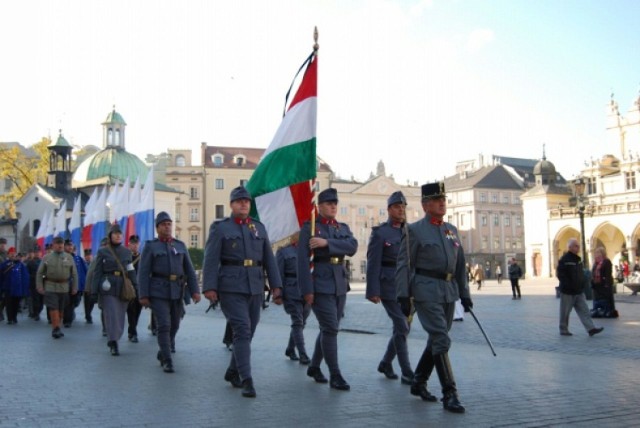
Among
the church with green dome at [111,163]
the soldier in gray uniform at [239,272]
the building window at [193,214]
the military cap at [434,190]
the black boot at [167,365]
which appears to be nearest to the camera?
the military cap at [434,190]

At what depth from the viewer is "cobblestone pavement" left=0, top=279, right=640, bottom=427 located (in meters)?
7.20

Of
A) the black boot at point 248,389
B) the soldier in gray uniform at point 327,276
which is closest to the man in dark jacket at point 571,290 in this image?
the soldier in gray uniform at point 327,276

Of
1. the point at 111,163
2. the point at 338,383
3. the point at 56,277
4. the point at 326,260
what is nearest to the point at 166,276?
the point at 326,260

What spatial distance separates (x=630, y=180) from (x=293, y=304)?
79.0 meters

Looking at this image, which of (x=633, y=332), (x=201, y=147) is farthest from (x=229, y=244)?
(x=201, y=147)

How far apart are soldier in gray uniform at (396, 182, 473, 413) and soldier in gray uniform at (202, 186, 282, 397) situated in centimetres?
178

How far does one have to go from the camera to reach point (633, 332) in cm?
1614

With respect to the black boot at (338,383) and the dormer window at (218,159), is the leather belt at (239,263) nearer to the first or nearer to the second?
the black boot at (338,383)

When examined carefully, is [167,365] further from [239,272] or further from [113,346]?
[113,346]

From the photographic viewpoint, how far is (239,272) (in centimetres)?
909

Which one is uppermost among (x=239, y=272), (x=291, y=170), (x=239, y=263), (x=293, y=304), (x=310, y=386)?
(x=291, y=170)

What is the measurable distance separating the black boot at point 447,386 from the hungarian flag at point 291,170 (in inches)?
115

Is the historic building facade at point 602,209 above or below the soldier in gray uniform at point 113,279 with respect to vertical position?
above

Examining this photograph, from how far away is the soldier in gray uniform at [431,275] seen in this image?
8.05 meters
